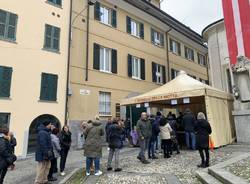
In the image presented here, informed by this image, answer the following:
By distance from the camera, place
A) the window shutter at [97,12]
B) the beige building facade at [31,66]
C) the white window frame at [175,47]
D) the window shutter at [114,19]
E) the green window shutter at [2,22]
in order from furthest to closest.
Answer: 1. the white window frame at [175,47]
2. the window shutter at [114,19]
3. the window shutter at [97,12]
4. the green window shutter at [2,22]
5. the beige building facade at [31,66]

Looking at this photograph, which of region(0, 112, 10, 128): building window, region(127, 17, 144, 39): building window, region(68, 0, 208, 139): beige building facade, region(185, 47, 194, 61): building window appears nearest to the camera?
region(0, 112, 10, 128): building window

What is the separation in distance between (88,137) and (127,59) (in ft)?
37.5

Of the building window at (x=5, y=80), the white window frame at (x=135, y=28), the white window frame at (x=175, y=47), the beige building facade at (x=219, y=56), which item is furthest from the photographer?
the white window frame at (x=175, y=47)

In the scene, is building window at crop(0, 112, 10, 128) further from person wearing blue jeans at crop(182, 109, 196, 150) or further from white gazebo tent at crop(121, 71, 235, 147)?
person wearing blue jeans at crop(182, 109, 196, 150)

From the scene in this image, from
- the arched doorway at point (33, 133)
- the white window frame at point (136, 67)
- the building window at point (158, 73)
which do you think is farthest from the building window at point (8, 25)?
the building window at point (158, 73)

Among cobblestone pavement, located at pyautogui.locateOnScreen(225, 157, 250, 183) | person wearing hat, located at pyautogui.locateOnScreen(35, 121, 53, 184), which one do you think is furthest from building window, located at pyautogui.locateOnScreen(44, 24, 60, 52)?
cobblestone pavement, located at pyautogui.locateOnScreen(225, 157, 250, 183)

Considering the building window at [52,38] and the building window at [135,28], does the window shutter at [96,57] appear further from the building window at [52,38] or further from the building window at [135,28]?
the building window at [135,28]

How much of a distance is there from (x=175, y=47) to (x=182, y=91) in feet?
45.0

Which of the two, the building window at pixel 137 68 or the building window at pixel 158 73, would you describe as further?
the building window at pixel 158 73

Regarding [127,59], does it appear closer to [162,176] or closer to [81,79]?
[81,79]

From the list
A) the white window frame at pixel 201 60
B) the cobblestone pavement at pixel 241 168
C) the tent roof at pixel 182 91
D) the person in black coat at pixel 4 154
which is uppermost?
the white window frame at pixel 201 60

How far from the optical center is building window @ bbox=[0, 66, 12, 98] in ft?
37.2

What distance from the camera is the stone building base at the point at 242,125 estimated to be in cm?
1140

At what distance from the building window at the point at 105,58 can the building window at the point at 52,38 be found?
8.97 ft
